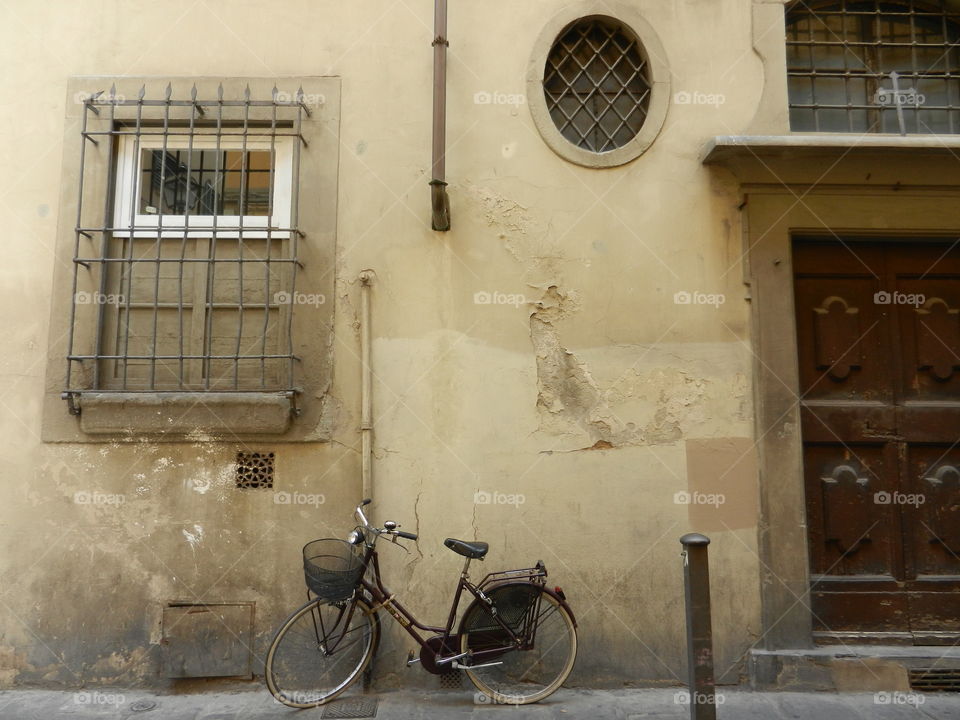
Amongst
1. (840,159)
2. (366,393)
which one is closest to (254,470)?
(366,393)

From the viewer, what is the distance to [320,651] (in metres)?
4.38

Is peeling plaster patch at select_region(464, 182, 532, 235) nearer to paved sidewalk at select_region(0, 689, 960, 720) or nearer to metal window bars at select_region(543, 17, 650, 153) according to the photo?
metal window bars at select_region(543, 17, 650, 153)

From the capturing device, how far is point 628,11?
202 inches

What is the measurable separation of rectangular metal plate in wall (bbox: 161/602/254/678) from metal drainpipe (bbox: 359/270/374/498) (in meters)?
1.10

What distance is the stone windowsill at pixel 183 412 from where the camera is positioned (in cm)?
474

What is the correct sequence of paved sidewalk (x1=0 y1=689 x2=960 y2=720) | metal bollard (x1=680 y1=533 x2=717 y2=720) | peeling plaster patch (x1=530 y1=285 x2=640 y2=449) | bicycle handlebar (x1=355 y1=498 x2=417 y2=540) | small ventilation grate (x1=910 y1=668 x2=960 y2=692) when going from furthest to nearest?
peeling plaster patch (x1=530 y1=285 x2=640 y2=449), small ventilation grate (x1=910 y1=668 x2=960 y2=692), bicycle handlebar (x1=355 y1=498 x2=417 y2=540), paved sidewalk (x1=0 y1=689 x2=960 y2=720), metal bollard (x1=680 y1=533 x2=717 y2=720)

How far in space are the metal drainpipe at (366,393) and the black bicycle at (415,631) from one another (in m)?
0.27

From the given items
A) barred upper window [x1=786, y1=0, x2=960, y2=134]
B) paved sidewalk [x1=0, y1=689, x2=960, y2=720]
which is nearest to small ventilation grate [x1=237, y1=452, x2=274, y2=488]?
paved sidewalk [x1=0, y1=689, x2=960, y2=720]

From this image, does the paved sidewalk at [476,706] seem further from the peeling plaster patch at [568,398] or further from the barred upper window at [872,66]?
the barred upper window at [872,66]

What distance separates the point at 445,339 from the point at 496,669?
6.87ft

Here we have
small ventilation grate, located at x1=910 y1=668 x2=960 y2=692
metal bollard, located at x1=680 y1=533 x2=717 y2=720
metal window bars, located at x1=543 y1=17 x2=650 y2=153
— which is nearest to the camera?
metal bollard, located at x1=680 y1=533 x2=717 y2=720

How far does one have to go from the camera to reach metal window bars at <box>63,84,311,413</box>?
4883mm

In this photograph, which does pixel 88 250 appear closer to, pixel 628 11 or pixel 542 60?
pixel 542 60

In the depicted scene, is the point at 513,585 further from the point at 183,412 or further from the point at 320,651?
the point at 183,412
